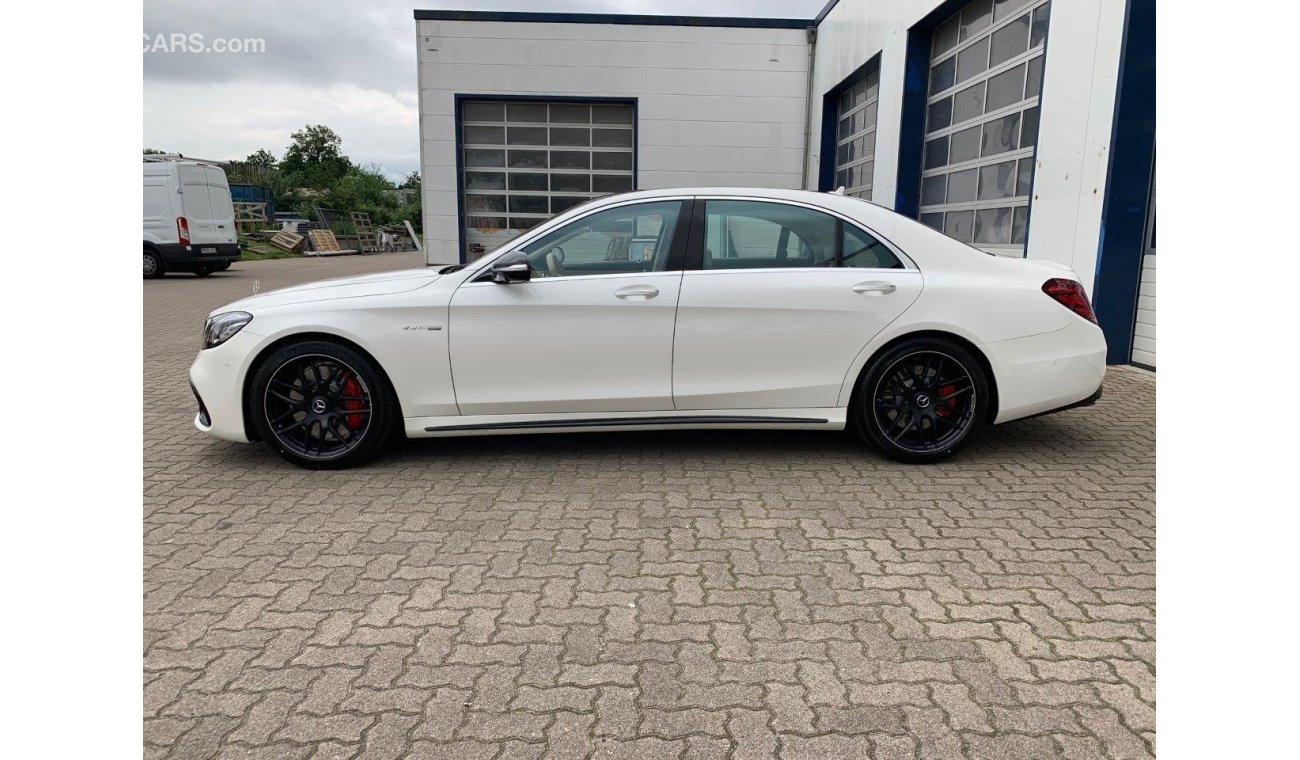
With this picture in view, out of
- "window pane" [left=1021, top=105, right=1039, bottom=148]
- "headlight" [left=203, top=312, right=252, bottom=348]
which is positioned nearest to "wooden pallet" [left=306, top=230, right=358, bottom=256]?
"window pane" [left=1021, top=105, right=1039, bottom=148]

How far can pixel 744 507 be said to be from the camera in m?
3.90

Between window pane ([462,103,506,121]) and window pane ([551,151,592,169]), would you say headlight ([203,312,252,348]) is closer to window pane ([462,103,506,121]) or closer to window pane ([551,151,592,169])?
window pane ([551,151,592,169])

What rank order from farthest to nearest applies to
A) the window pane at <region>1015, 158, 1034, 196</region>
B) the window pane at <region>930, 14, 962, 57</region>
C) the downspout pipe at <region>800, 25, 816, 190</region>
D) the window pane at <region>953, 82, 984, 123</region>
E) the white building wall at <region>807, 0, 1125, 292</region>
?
the downspout pipe at <region>800, 25, 816, 190</region>, the window pane at <region>930, 14, 962, 57</region>, the window pane at <region>953, 82, 984, 123</region>, the window pane at <region>1015, 158, 1034, 196</region>, the white building wall at <region>807, 0, 1125, 292</region>

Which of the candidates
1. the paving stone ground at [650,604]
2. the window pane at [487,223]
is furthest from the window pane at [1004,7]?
the window pane at [487,223]

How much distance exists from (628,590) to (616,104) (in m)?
14.9

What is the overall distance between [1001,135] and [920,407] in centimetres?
584

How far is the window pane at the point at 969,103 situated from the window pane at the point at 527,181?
896 cm

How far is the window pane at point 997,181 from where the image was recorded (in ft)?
28.9

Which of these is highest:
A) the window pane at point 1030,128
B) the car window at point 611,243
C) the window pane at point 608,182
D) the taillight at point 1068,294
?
the window pane at point 608,182

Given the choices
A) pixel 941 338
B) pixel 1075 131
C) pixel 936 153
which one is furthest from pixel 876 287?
pixel 936 153

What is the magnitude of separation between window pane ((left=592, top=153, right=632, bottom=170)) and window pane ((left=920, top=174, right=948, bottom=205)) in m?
7.06

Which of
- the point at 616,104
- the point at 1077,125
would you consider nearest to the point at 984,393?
the point at 1077,125

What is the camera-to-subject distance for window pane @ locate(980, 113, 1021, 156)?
28.6ft

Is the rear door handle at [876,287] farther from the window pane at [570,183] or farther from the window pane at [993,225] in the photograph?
the window pane at [570,183]
